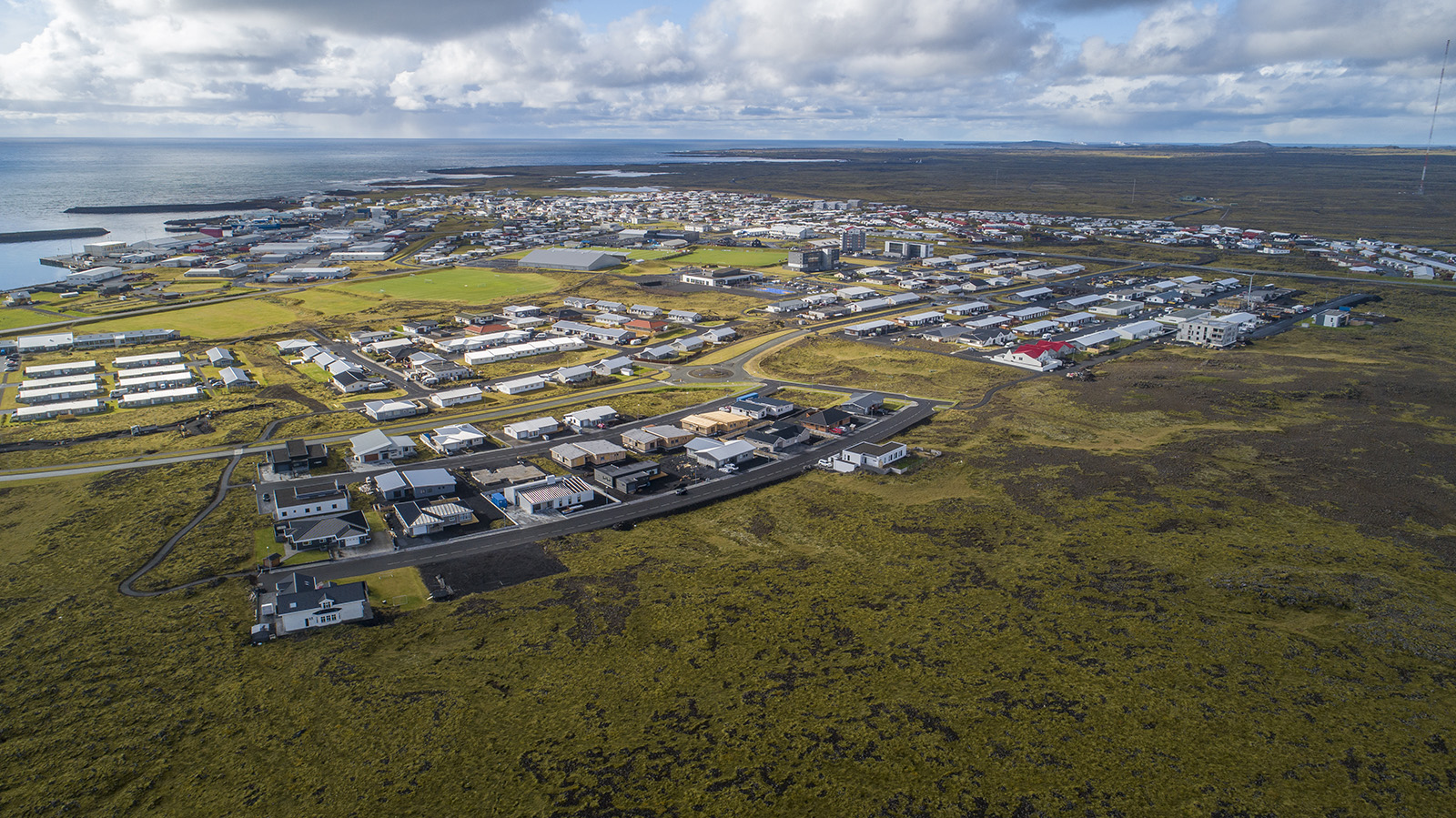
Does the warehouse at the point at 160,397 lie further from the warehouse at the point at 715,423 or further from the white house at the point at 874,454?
the white house at the point at 874,454

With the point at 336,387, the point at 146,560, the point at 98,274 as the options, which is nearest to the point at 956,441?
the point at 146,560

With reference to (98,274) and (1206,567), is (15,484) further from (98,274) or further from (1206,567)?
(98,274)

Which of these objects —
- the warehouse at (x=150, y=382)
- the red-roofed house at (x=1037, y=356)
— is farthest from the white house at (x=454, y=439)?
the red-roofed house at (x=1037, y=356)

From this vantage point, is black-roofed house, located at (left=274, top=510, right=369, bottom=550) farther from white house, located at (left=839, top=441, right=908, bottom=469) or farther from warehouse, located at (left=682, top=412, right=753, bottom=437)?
white house, located at (left=839, top=441, right=908, bottom=469)

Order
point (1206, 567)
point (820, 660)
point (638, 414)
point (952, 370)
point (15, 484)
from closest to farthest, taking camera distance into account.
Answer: point (820, 660) < point (1206, 567) < point (15, 484) < point (638, 414) < point (952, 370)

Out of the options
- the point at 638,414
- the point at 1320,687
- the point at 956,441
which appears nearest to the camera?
the point at 1320,687

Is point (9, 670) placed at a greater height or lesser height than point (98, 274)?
lesser
